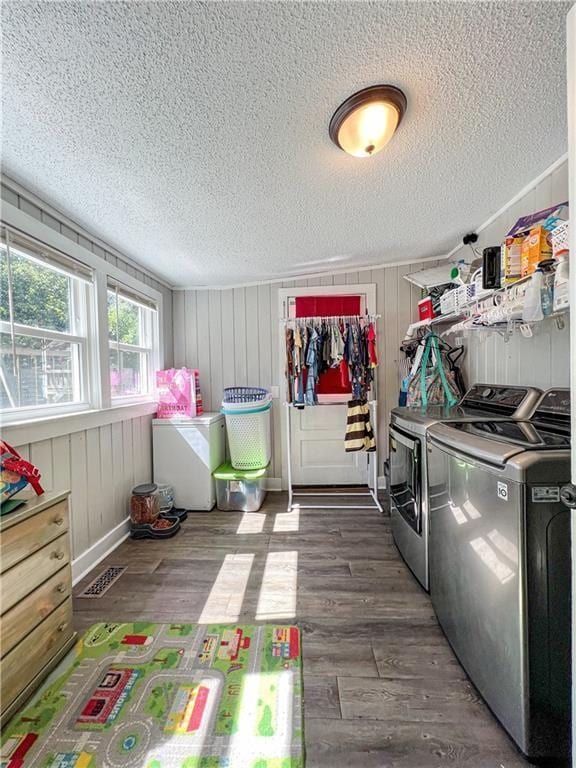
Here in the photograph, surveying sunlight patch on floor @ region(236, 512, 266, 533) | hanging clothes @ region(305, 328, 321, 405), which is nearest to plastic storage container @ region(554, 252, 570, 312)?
hanging clothes @ region(305, 328, 321, 405)

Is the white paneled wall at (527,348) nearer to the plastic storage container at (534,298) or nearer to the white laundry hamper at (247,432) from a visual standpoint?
the plastic storage container at (534,298)

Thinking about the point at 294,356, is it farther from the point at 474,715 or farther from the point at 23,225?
the point at 474,715

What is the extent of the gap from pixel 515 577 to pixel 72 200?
2.64 metres

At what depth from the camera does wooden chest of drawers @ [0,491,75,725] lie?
108cm

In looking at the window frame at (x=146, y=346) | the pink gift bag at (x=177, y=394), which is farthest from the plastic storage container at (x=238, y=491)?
the window frame at (x=146, y=346)

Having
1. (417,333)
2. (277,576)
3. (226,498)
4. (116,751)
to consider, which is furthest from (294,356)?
(116,751)

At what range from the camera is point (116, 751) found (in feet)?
3.27

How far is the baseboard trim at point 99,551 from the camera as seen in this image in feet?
6.15

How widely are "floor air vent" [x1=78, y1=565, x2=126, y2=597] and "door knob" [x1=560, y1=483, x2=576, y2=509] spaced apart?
2.21 meters

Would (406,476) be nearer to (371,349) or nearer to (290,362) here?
(371,349)

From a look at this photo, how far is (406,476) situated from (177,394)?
6.79 ft

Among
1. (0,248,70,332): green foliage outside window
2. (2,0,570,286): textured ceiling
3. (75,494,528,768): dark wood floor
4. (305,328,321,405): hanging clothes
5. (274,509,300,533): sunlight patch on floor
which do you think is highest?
(2,0,570,286): textured ceiling

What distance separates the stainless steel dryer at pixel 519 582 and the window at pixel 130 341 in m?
2.46

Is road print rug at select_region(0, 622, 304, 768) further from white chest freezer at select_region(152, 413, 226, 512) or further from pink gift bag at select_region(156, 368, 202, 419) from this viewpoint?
pink gift bag at select_region(156, 368, 202, 419)
